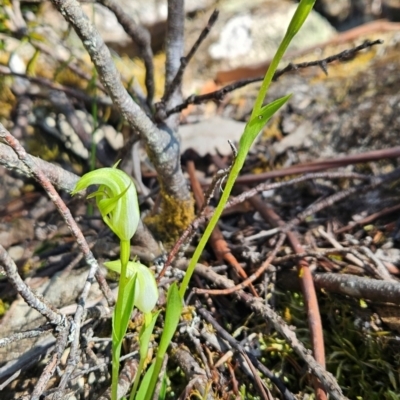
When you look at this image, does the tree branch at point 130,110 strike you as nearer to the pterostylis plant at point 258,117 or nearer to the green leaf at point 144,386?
the pterostylis plant at point 258,117

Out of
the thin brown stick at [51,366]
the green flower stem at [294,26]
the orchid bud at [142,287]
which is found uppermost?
the green flower stem at [294,26]

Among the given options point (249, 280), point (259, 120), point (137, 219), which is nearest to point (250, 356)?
point (249, 280)

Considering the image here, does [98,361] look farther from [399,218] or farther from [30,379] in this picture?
[399,218]

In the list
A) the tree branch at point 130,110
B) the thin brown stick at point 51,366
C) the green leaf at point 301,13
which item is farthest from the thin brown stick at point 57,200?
the green leaf at point 301,13

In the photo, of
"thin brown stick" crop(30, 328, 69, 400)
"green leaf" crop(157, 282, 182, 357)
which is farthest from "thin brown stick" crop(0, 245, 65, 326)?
"green leaf" crop(157, 282, 182, 357)

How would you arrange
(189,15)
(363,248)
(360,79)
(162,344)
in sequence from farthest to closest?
(189,15), (360,79), (363,248), (162,344)

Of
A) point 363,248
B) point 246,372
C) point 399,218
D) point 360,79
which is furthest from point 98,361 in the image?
point 360,79

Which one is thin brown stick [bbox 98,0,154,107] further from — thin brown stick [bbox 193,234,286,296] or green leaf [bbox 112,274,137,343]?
green leaf [bbox 112,274,137,343]

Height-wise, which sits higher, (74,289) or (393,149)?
(393,149)
